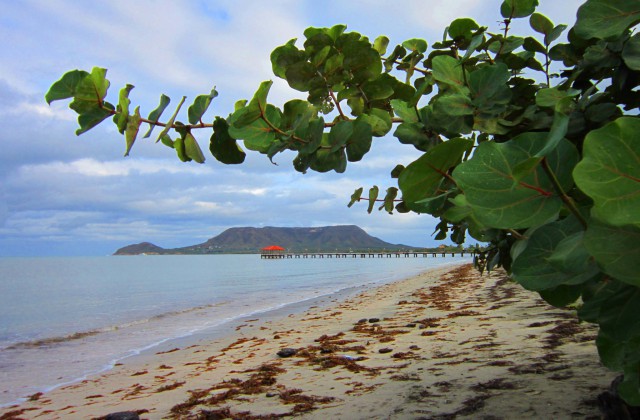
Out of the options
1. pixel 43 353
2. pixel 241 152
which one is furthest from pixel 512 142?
pixel 43 353

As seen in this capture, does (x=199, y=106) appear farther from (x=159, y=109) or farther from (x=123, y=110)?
(x=123, y=110)

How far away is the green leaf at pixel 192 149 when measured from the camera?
1.57 metres

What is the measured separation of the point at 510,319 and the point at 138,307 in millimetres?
16146

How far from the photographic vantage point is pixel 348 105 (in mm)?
1707

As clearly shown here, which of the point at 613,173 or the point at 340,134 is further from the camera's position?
the point at 340,134

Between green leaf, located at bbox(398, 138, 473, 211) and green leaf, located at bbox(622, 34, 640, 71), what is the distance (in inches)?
24.6

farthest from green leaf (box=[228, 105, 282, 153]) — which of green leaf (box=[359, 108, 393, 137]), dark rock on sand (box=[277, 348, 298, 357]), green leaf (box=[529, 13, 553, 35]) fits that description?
dark rock on sand (box=[277, 348, 298, 357])

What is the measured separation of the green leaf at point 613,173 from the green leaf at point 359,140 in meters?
0.75

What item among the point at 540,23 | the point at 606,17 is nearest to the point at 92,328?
the point at 540,23

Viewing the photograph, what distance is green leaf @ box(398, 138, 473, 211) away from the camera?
2.60ft

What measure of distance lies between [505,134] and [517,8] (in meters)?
0.46

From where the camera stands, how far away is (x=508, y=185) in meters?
0.68

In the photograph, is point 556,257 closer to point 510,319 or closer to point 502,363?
point 502,363

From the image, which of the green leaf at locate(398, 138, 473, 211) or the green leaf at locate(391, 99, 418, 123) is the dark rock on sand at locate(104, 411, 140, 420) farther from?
the green leaf at locate(398, 138, 473, 211)
